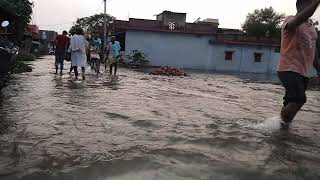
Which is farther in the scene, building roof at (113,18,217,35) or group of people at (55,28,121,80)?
building roof at (113,18,217,35)

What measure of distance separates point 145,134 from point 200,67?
33639mm

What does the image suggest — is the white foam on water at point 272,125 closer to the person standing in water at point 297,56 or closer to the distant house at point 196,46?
the person standing in water at point 297,56

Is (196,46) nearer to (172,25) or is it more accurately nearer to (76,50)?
(172,25)

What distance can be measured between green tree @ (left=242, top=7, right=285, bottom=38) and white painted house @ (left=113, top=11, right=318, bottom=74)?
16596 mm

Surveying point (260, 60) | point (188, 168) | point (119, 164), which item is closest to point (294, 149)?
point (188, 168)

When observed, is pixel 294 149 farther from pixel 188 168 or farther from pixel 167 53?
pixel 167 53

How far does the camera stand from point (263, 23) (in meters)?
58.8

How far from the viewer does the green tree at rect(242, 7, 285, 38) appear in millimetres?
56094

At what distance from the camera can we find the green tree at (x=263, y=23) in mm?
56094

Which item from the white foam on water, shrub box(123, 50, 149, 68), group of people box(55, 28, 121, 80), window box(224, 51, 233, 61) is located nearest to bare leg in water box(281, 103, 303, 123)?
the white foam on water

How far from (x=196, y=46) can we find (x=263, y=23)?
2420cm

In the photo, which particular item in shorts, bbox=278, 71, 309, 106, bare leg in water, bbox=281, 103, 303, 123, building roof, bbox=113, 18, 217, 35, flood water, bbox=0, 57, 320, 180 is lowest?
flood water, bbox=0, 57, 320, 180

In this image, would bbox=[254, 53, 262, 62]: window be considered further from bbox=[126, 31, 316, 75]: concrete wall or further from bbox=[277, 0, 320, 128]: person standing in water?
bbox=[277, 0, 320, 128]: person standing in water

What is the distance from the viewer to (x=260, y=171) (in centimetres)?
362
